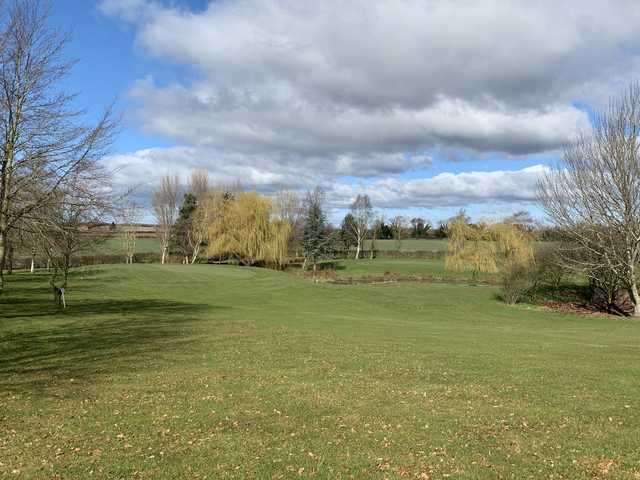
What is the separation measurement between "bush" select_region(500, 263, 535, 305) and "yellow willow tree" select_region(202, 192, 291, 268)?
29.5 m

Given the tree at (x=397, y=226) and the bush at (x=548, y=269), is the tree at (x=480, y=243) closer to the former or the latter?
the bush at (x=548, y=269)

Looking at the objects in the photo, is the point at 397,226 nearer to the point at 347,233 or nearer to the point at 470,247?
the point at 347,233

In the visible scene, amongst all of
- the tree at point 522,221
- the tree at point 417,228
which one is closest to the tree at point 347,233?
the tree at point 417,228

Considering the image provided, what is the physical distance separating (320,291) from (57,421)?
31156 mm

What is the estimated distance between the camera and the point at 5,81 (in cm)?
1371

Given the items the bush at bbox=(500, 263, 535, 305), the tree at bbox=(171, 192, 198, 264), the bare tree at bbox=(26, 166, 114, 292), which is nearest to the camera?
the bare tree at bbox=(26, 166, 114, 292)

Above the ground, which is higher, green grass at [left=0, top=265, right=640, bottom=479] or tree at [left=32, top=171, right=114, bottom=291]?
tree at [left=32, top=171, right=114, bottom=291]

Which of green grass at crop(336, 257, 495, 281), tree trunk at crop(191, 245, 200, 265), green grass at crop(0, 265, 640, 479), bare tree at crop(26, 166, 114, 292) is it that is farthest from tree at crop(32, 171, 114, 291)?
tree trunk at crop(191, 245, 200, 265)

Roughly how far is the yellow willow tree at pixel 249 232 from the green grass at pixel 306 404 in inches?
1620

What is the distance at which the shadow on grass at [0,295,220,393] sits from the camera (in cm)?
1013

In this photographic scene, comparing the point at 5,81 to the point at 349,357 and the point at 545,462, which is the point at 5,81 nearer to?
the point at 349,357

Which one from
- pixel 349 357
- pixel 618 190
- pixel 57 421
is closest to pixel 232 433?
pixel 57 421

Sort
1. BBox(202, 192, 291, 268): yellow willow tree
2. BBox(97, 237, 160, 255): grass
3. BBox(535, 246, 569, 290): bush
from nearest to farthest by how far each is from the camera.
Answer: BBox(535, 246, 569, 290): bush → BBox(202, 192, 291, 268): yellow willow tree → BBox(97, 237, 160, 255): grass

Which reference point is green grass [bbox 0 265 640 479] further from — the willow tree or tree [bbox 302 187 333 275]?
tree [bbox 302 187 333 275]
